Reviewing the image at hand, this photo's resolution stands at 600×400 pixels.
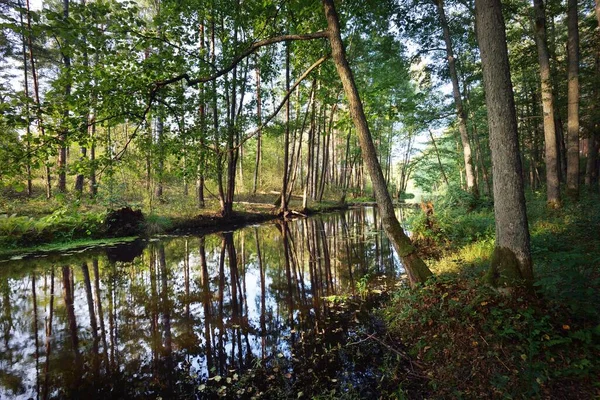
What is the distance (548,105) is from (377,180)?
896cm

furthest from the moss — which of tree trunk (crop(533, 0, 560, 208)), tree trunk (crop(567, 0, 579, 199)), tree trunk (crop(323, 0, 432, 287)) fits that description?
tree trunk (crop(567, 0, 579, 199))

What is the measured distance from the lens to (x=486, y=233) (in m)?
7.07

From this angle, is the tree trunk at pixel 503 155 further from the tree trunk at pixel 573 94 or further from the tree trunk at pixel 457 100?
the tree trunk at pixel 573 94

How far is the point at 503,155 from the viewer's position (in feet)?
11.8

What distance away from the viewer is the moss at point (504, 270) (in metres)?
3.39

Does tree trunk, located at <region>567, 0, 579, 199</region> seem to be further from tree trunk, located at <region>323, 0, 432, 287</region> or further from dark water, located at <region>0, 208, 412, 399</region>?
tree trunk, located at <region>323, 0, 432, 287</region>

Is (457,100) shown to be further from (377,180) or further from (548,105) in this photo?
(377,180)

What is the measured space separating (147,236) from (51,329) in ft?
29.1

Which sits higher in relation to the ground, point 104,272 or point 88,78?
point 88,78

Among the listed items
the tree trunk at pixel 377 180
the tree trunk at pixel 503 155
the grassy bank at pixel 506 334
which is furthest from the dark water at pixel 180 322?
the tree trunk at pixel 503 155

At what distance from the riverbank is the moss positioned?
7768 mm

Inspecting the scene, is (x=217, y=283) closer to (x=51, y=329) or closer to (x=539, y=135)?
(x=51, y=329)

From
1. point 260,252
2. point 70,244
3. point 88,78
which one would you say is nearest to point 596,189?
point 260,252

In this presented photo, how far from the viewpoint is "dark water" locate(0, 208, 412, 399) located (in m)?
3.23
